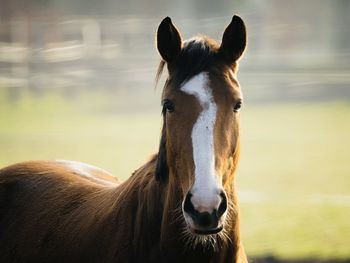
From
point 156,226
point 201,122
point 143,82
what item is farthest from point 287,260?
point 143,82

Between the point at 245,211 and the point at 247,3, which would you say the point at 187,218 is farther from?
the point at 247,3

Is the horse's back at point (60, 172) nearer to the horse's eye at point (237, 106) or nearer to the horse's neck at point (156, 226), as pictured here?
the horse's neck at point (156, 226)

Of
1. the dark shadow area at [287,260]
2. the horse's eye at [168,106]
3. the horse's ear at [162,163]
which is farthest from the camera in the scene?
the dark shadow area at [287,260]

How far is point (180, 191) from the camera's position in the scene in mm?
3236

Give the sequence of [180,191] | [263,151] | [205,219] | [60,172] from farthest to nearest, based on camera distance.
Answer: [263,151] → [60,172] → [180,191] → [205,219]

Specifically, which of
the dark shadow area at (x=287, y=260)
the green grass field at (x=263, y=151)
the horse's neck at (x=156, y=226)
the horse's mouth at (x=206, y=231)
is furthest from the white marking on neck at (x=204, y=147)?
the green grass field at (x=263, y=151)

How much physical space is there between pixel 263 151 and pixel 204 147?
1347 cm

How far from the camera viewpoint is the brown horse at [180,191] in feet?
9.81

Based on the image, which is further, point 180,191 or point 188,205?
point 180,191

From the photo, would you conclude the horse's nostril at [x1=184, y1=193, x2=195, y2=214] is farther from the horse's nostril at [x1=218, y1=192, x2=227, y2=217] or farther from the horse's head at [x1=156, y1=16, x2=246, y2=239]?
the horse's nostril at [x1=218, y1=192, x2=227, y2=217]

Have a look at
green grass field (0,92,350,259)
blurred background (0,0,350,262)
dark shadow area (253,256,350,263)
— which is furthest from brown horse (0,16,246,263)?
blurred background (0,0,350,262)

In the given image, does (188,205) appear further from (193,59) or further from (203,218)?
(193,59)

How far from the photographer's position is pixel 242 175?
45.8ft

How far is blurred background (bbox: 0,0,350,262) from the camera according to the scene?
16188 millimetres
